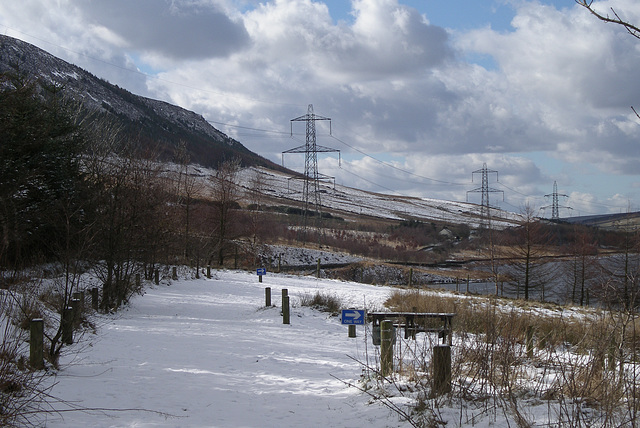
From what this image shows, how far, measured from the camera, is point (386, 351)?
7.16 m

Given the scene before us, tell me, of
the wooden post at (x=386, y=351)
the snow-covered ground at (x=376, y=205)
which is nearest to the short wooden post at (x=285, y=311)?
the wooden post at (x=386, y=351)

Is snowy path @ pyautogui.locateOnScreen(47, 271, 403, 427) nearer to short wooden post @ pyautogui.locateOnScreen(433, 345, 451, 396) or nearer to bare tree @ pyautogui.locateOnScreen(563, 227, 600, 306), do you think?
short wooden post @ pyautogui.locateOnScreen(433, 345, 451, 396)

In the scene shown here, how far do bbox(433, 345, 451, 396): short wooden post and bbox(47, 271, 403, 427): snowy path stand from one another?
0.59 meters

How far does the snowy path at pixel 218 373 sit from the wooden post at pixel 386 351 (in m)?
0.46

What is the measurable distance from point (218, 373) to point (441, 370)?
14.7 ft

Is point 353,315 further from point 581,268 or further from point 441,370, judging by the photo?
point 581,268

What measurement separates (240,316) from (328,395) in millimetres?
9521

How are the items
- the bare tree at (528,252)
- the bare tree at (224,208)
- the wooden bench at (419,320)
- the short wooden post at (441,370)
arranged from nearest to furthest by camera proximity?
the short wooden post at (441,370) < the wooden bench at (419,320) < the bare tree at (528,252) < the bare tree at (224,208)

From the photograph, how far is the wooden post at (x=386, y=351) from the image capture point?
7027 mm

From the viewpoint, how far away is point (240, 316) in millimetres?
16562

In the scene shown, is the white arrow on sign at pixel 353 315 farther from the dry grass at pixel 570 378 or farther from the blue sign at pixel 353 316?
the dry grass at pixel 570 378

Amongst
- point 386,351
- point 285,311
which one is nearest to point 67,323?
point 386,351

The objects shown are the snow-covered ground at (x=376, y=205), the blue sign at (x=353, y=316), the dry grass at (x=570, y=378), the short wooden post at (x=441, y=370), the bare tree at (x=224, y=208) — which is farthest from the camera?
the snow-covered ground at (x=376, y=205)

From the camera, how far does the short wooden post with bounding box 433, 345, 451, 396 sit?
5.63m
